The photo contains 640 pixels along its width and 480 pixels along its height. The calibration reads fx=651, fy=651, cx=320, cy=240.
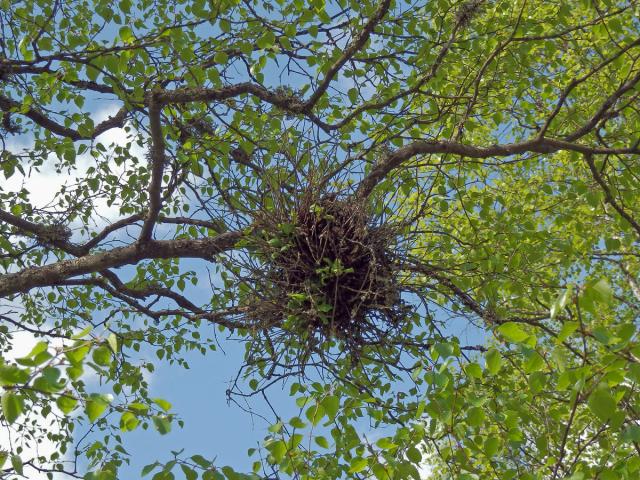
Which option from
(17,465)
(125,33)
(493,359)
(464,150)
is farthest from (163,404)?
(125,33)

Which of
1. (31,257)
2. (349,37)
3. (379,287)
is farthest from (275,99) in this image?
(31,257)

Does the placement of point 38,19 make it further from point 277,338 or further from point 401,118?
point 277,338

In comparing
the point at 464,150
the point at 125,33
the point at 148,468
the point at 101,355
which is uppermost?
the point at 125,33

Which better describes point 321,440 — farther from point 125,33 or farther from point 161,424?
point 125,33

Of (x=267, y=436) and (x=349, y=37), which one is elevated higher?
(x=349, y=37)

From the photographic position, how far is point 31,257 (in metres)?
6.61

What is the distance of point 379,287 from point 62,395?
5.64 feet

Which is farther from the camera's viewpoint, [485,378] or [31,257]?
[31,257]

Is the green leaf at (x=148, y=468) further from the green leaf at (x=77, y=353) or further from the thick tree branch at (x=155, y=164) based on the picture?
the thick tree branch at (x=155, y=164)

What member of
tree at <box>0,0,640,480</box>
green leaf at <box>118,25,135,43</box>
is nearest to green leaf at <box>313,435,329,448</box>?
tree at <box>0,0,640,480</box>

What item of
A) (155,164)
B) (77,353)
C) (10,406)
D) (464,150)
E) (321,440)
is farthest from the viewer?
(464,150)

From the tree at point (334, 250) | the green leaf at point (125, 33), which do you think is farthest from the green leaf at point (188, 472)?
the green leaf at point (125, 33)

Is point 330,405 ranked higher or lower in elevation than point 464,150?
lower

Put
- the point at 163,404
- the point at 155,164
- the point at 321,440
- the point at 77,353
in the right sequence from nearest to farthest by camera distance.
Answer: the point at 77,353, the point at 163,404, the point at 321,440, the point at 155,164
